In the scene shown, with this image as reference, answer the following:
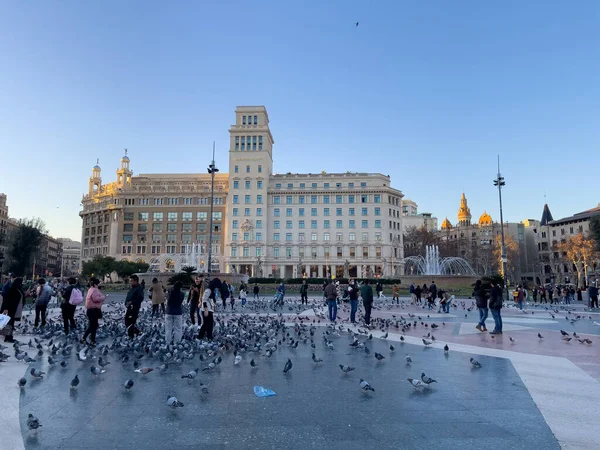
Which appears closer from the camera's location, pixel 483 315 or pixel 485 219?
pixel 483 315

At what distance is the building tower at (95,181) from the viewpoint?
110 m

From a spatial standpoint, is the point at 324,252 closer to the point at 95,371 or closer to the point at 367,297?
the point at 367,297

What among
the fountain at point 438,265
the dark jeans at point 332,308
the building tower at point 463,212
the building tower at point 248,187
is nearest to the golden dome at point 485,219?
the building tower at point 463,212

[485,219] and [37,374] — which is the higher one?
[485,219]

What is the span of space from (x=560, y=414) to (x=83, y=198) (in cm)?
11828

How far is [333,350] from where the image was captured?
10047 mm

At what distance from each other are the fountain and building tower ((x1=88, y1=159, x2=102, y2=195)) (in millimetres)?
80885

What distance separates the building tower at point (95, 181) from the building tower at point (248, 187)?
152 feet

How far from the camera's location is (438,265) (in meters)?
58.3

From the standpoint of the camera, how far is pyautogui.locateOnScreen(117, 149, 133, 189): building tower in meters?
104

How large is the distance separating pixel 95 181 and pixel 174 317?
113939mm

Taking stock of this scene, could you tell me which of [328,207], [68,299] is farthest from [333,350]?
[328,207]

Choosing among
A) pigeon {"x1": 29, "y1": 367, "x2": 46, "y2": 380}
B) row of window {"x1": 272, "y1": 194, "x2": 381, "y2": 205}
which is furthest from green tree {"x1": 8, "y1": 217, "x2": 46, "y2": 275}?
pigeon {"x1": 29, "y1": 367, "x2": 46, "y2": 380}

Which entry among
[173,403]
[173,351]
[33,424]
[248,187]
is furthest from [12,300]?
[248,187]
